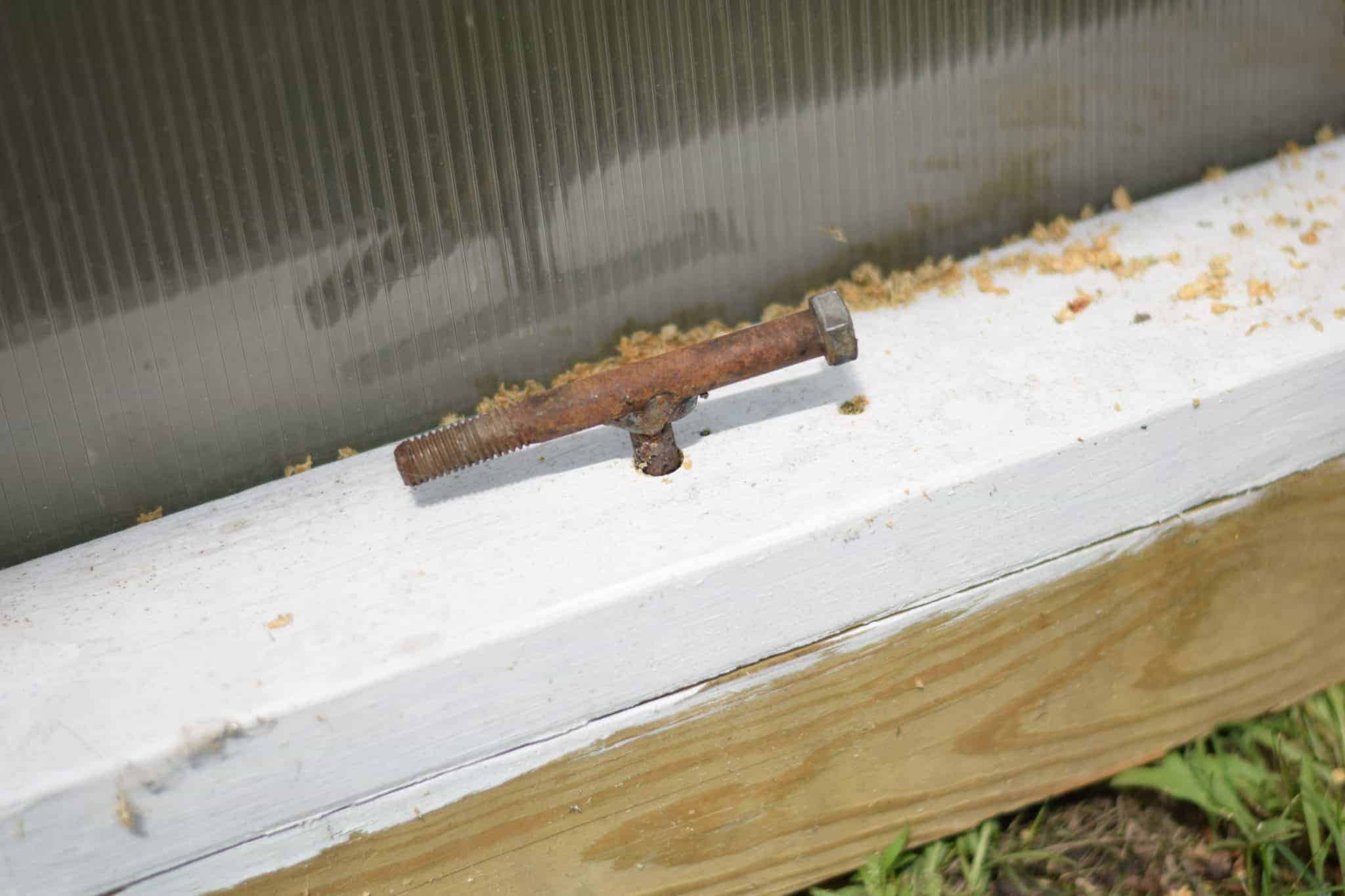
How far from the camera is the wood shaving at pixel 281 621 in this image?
3.29 ft

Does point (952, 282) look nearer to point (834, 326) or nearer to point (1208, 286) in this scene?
point (1208, 286)

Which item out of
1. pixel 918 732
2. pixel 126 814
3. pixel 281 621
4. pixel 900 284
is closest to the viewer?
pixel 126 814

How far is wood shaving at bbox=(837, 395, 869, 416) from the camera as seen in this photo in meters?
1.21

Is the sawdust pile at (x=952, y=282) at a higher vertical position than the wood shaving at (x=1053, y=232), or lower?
lower

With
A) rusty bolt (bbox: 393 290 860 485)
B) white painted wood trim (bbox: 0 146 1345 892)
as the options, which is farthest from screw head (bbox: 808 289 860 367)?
white painted wood trim (bbox: 0 146 1345 892)

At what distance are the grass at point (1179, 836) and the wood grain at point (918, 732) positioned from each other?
39mm

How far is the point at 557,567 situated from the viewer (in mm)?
1035

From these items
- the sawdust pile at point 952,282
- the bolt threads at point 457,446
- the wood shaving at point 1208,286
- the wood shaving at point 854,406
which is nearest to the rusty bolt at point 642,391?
the bolt threads at point 457,446

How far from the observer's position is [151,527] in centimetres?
121

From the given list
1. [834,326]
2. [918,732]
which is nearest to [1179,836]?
[918,732]

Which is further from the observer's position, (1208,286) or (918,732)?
(1208,286)

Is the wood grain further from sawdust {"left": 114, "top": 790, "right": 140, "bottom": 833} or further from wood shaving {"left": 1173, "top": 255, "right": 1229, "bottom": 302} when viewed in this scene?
wood shaving {"left": 1173, "top": 255, "right": 1229, "bottom": 302}

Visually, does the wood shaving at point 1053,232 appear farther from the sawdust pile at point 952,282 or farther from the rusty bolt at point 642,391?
the rusty bolt at point 642,391

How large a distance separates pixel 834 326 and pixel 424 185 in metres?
0.45
